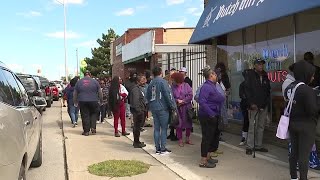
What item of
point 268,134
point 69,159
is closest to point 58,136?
point 69,159

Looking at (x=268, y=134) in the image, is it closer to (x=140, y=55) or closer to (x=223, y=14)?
(x=223, y=14)

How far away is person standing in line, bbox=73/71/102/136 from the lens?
1195 cm

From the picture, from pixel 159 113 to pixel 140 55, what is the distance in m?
18.9

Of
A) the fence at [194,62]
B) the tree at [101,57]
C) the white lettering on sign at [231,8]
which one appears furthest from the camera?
the tree at [101,57]

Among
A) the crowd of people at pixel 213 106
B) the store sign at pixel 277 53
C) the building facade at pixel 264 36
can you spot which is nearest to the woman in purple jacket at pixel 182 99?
the crowd of people at pixel 213 106

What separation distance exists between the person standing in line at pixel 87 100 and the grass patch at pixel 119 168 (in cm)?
431

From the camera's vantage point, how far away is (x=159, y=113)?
8672 millimetres

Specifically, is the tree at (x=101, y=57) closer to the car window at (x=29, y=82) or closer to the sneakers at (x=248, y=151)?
the car window at (x=29, y=82)

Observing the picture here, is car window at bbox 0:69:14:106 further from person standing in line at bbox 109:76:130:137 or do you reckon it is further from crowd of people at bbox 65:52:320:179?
person standing in line at bbox 109:76:130:137

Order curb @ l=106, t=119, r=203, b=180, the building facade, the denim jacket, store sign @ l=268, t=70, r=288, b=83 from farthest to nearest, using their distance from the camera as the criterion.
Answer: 1. store sign @ l=268, t=70, r=288, b=83
2. the denim jacket
3. the building facade
4. curb @ l=106, t=119, r=203, b=180

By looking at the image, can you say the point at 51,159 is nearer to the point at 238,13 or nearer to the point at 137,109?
the point at 137,109

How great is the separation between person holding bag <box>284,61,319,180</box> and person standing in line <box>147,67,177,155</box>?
3120 millimetres


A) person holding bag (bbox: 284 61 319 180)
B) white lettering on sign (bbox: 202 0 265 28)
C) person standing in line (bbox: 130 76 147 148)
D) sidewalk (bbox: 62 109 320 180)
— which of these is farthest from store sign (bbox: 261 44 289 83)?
person holding bag (bbox: 284 61 319 180)

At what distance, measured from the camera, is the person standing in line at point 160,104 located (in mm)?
8602
